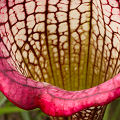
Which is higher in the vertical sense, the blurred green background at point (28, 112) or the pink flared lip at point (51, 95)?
the pink flared lip at point (51, 95)

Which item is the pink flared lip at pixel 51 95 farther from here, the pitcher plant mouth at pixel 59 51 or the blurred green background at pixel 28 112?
the blurred green background at pixel 28 112

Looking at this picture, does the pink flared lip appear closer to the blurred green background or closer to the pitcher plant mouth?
the pitcher plant mouth

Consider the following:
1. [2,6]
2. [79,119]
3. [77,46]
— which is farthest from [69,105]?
[77,46]

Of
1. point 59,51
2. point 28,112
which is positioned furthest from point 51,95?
point 28,112

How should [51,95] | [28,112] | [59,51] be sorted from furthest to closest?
[28,112]
[59,51]
[51,95]

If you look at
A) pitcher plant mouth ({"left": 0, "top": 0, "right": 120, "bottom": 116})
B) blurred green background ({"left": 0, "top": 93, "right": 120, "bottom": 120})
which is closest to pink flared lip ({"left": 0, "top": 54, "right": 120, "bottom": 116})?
pitcher plant mouth ({"left": 0, "top": 0, "right": 120, "bottom": 116})

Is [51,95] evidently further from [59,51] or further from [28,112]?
[28,112]

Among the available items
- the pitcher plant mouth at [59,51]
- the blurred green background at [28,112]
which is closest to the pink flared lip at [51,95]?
the pitcher plant mouth at [59,51]

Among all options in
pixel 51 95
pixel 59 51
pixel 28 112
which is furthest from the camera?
pixel 28 112

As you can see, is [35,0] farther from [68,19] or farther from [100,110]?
[100,110]
